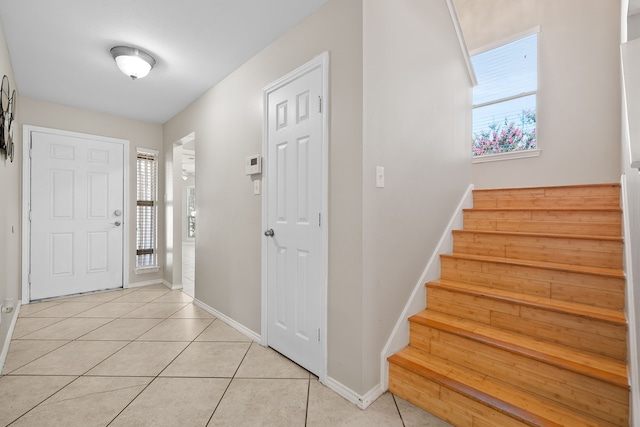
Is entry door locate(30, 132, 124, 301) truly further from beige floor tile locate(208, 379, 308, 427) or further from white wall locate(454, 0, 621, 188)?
white wall locate(454, 0, 621, 188)

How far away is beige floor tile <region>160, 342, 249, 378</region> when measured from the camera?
2020 millimetres

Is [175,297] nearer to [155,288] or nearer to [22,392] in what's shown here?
[155,288]

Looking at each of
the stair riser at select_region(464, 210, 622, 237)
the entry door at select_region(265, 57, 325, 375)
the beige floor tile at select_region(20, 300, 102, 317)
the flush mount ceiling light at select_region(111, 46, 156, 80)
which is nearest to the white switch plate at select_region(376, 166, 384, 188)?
the entry door at select_region(265, 57, 325, 375)

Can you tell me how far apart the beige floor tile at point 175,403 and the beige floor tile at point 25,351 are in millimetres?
1072

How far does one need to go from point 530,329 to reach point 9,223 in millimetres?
4164

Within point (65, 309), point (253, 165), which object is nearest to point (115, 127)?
point (65, 309)

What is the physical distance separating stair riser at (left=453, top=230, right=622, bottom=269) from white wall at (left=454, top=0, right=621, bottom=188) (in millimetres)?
1546

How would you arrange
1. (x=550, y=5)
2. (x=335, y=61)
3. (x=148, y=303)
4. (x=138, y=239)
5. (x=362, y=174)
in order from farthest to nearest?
(x=138, y=239) → (x=148, y=303) → (x=550, y=5) → (x=335, y=61) → (x=362, y=174)

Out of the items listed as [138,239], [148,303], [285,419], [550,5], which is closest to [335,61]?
[285,419]

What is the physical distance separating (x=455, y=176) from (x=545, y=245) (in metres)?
0.90

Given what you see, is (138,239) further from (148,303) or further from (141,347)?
A: (141,347)

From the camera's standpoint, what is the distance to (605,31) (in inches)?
114

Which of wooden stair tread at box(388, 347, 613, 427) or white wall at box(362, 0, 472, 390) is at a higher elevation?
white wall at box(362, 0, 472, 390)

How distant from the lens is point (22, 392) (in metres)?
1.79
